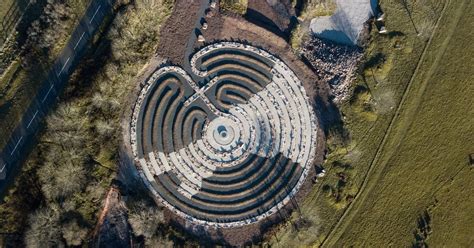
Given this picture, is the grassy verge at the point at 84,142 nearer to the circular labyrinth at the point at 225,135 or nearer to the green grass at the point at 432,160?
the circular labyrinth at the point at 225,135

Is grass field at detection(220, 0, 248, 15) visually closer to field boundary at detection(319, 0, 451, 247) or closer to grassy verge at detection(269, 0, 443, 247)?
grassy verge at detection(269, 0, 443, 247)

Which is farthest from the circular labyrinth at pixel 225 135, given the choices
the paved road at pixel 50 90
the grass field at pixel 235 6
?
the paved road at pixel 50 90

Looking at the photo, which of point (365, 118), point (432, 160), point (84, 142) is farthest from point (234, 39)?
point (432, 160)

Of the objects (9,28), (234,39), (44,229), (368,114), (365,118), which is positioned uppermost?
(9,28)

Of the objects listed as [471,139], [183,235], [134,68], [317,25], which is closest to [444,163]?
[471,139]

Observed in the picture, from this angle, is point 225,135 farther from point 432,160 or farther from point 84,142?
point 432,160

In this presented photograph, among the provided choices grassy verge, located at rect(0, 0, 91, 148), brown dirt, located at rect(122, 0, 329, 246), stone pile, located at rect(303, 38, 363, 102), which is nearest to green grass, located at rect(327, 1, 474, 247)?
stone pile, located at rect(303, 38, 363, 102)

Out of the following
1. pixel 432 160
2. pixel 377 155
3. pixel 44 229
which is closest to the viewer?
pixel 44 229
